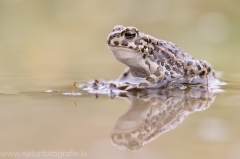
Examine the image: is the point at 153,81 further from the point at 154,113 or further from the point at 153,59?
the point at 154,113

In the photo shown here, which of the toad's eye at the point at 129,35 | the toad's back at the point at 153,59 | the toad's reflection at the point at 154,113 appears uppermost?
the toad's eye at the point at 129,35

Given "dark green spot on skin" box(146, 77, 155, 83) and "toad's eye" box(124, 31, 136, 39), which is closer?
"dark green spot on skin" box(146, 77, 155, 83)

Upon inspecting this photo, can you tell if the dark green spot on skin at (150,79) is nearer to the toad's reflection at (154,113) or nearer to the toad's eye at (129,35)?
the toad's reflection at (154,113)

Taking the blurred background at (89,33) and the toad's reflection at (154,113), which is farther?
the blurred background at (89,33)

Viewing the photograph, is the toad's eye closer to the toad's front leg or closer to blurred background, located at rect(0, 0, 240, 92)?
the toad's front leg

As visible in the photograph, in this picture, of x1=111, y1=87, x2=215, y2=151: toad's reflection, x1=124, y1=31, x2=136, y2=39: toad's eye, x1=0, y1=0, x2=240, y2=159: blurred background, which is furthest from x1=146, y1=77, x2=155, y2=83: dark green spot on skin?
x1=0, y1=0, x2=240, y2=159: blurred background

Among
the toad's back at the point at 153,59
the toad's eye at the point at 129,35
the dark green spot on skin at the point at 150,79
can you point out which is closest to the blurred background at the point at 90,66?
the toad's back at the point at 153,59
